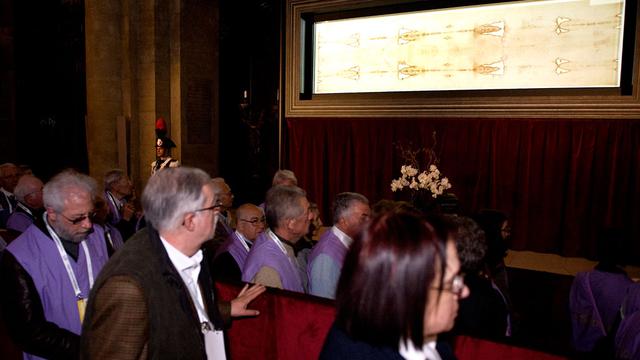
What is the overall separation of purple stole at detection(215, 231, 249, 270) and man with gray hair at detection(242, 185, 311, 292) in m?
0.66

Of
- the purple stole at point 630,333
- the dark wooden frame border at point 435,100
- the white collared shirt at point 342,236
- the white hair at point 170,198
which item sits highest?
the dark wooden frame border at point 435,100

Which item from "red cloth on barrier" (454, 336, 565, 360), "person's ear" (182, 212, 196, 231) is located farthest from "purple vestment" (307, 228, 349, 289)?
"person's ear" (182, 212, 196, 231)

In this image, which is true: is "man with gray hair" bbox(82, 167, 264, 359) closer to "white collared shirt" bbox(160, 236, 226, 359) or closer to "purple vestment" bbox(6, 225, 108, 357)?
"white collared shirt" bbox(160, 236, 226, 359)

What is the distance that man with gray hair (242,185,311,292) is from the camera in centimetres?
304

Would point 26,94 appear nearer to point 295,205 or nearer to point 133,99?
point 133,99

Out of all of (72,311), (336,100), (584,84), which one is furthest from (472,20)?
(72,311)

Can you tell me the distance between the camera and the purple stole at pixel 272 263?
3.06m

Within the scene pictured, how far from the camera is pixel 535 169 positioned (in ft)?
26.0

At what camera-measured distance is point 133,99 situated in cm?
1035

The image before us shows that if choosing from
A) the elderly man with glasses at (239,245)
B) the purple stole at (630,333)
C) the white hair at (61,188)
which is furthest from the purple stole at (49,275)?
the purple stole at (630,333)

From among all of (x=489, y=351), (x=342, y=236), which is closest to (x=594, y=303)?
(x=489, y=351)

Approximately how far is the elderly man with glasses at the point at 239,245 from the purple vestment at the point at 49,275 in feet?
4.25

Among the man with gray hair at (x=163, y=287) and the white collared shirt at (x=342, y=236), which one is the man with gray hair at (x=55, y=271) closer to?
the man with gray hair at (x=163, y=287)

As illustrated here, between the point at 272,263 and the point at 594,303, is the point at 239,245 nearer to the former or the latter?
the point at 272,263
